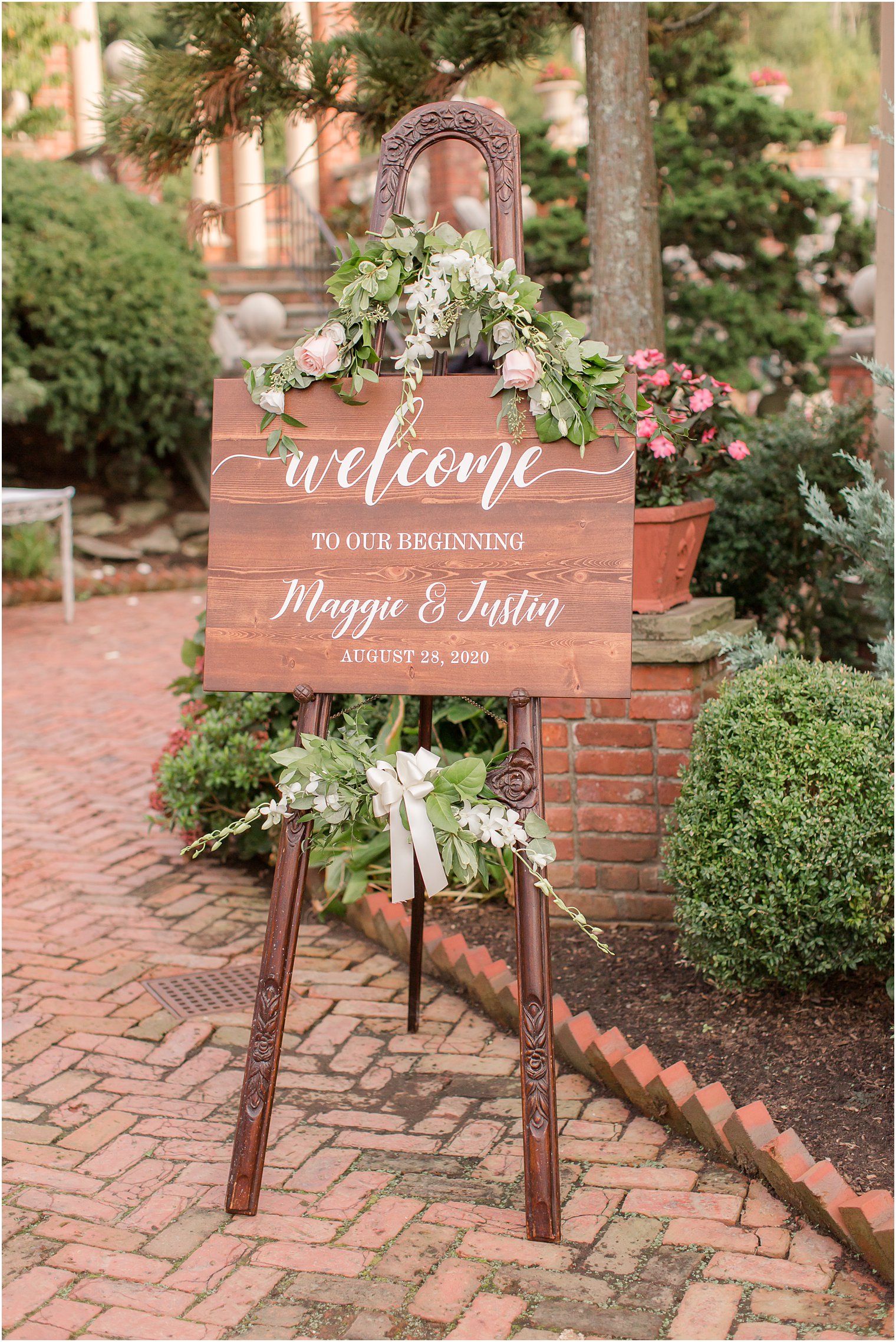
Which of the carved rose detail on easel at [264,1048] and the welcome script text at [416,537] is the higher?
the welcome script text at [416,537]

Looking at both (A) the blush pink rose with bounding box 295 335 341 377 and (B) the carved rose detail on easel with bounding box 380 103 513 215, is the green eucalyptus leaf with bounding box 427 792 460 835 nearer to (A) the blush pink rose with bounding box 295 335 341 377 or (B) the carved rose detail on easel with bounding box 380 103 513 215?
(A) the blush pink rose with bounding box 295 335 341 377

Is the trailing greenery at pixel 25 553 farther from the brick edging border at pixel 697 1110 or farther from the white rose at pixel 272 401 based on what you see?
the white rose at pixel 272 401

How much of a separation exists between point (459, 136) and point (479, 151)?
0.09 meters

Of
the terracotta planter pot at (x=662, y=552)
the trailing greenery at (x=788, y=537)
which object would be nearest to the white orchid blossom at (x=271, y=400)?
the terracotta planter pot at (x=662, y=552)

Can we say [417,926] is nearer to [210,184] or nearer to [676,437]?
[676,437]

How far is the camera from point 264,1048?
7.78 feet

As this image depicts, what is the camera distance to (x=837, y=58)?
83.7ft

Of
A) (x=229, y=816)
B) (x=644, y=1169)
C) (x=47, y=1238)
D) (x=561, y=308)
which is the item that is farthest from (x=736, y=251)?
(x=47, y=1238)

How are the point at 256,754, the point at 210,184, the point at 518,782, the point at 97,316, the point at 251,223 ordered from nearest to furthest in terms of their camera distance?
the point at 518,782 → the point at 256,754 → the point at 97,316 → the point at 251,223 → the point at 210,184

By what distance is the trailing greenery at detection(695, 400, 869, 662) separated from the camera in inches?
170

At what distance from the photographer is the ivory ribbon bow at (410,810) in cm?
225

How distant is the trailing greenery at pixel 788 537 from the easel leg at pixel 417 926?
5.98 ft

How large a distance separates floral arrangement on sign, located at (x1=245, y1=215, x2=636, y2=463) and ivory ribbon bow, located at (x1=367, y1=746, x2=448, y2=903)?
65 cm

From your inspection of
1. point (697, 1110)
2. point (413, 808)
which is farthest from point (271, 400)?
point (697, 1110)
